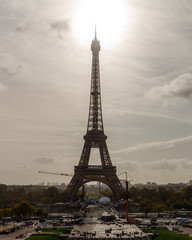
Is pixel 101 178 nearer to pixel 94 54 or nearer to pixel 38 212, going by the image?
pixel 38 212

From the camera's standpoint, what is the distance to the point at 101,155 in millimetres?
139625

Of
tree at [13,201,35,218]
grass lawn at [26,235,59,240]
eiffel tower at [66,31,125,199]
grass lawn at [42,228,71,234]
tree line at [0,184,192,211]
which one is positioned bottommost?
grass lawn at [26,235,59,240]

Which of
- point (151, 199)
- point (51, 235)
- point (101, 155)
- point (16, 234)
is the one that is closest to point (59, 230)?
point (51, 235)

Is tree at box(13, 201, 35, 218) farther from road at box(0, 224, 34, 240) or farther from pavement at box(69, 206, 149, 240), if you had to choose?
pavement at box(69, 206, 149, 240)

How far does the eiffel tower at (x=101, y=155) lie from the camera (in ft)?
452

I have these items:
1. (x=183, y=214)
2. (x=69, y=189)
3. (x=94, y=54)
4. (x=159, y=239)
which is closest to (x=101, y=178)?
(x=69, y=189)

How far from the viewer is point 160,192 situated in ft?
584

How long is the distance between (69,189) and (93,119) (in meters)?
29.9

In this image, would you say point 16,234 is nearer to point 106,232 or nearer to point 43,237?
point 43,237

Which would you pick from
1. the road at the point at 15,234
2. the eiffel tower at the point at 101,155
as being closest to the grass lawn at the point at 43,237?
the road at the point at 15,234

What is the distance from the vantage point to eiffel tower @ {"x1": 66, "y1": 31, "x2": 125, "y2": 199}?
137875 millimetres

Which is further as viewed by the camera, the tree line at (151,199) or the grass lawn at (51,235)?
the tree line at (151,199)

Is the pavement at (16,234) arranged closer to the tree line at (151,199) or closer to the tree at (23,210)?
the tree at (23,210)

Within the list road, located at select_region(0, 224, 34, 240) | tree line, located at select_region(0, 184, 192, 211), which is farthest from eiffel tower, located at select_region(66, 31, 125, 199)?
road, located at select_region(0, 224, 34, 240)
